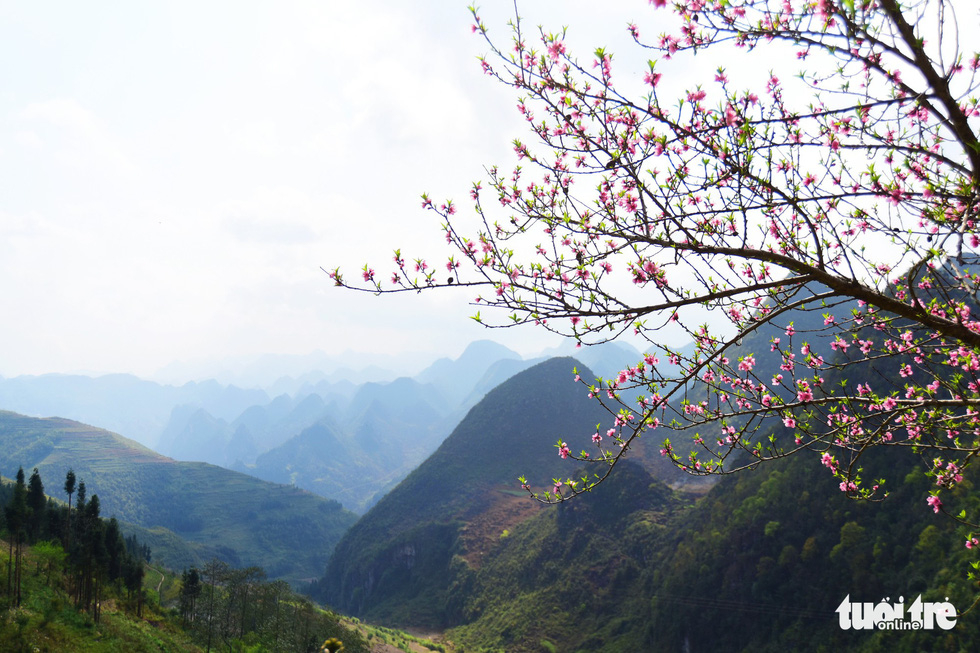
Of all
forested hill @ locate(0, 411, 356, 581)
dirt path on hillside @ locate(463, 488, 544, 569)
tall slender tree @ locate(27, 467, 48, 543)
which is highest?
tall slender tree @ locate(27, 467, 48, 543)

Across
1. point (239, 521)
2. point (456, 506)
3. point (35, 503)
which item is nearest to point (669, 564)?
point (35, 503)

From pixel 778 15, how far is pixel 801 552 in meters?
47.8

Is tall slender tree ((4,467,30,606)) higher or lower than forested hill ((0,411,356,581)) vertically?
higher

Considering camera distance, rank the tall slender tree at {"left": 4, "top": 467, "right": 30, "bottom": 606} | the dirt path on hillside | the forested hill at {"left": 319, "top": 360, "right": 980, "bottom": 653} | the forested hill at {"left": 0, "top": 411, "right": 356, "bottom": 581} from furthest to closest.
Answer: the forested hill at {"left": 0, "top": 411, "right": 356, "bottom": 581}
the dirt path on hillside
the forested hill at {"left": 319, "top": 360, "right": 980, "bottom": 653}
the tall slender tree at {"left": 4, "top": 467, "right": 30, "bottom": 606}

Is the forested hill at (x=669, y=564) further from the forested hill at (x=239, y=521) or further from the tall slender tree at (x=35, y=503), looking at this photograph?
the forested hill at (x=239, y=521)

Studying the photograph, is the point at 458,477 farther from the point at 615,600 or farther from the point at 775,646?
the point at 775,646

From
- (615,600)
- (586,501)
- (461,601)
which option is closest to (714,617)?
(615,600)

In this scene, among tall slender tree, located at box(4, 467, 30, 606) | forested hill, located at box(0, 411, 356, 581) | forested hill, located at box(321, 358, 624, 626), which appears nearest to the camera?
tall slender tree, located at box(4, 467, 30, 606)

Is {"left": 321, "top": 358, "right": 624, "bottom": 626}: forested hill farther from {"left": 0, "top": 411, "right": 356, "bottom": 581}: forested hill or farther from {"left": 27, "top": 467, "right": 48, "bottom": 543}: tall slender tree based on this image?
{"left": 0, "top": 411, "right": 356, "bottom": 581}: forested hill

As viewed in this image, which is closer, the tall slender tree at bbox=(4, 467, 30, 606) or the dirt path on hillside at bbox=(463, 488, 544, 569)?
the tall slender tree at bbox=(4, 467, 30, 606)

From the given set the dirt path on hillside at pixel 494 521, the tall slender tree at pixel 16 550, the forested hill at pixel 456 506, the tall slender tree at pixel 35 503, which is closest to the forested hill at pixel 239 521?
the forested hill at pixel 456 506

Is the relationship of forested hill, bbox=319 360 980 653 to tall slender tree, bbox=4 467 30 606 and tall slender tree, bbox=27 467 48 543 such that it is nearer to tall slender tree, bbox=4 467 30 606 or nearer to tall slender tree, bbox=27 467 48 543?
tall slender tree, bbox=4 467 30 606

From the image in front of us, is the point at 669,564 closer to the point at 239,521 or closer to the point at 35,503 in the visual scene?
the point at 35,503

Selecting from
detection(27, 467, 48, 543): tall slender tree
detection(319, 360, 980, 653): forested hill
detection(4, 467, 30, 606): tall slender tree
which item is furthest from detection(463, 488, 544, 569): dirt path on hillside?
detection(4, 467, 30, 606): tall slender tree
